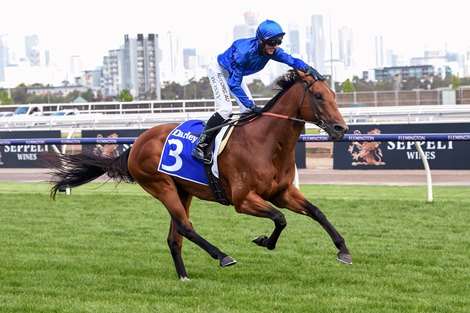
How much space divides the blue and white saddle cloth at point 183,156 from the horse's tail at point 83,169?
25.5 inches

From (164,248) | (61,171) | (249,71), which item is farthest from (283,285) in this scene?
(61,171)

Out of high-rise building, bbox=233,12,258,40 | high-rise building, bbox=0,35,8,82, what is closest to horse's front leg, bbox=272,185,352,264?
high-rise building, bbox=233,12,258,40

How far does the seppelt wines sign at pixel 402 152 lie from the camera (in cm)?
1548

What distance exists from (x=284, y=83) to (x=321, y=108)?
488 mm

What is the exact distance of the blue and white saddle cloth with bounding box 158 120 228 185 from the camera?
669cm

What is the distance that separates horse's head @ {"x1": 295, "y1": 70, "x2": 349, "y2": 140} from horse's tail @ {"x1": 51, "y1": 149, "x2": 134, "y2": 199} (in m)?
1.83

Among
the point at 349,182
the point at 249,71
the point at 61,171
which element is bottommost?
the point at 349,182

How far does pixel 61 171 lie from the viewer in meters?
7.75

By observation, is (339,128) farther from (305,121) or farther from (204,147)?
(204,147)

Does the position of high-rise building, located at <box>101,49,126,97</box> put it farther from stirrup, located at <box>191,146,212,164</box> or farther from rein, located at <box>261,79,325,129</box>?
rein, located at <box>261,79,325,129</box>

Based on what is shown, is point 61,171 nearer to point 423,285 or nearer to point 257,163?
point 257,163

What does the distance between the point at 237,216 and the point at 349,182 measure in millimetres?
5298

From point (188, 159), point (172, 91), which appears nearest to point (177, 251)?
point (188, 159)

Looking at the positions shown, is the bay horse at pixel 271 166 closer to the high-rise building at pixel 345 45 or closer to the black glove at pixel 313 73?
the black glove at pixel 313 73
